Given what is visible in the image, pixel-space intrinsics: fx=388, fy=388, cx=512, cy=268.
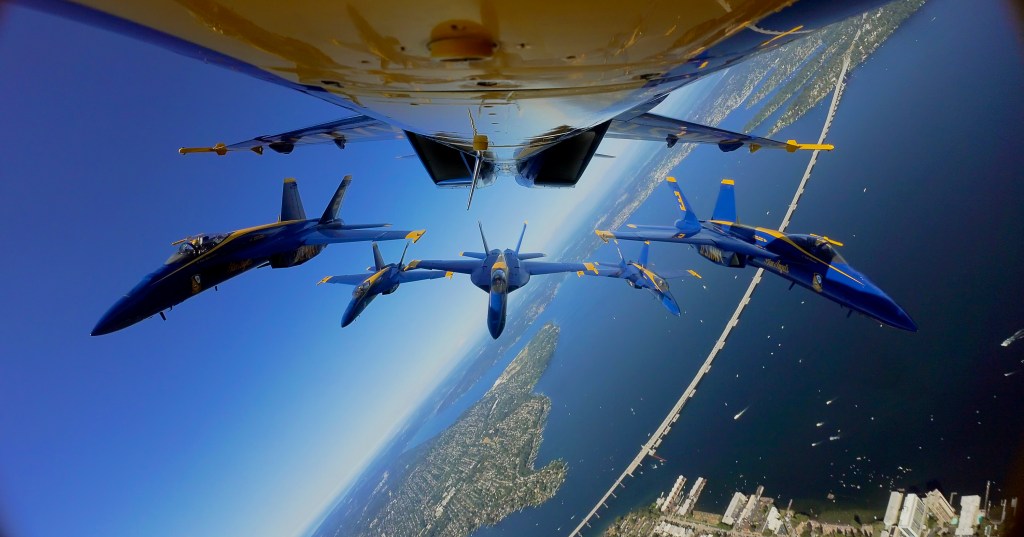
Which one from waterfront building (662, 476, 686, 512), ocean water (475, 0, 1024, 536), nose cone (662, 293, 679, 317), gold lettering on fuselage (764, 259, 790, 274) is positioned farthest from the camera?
waterfront building (662, 476, 686, 512)

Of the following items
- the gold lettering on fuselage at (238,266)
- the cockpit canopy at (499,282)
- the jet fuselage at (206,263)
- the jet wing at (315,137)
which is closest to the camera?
the jet wing at (315,137)

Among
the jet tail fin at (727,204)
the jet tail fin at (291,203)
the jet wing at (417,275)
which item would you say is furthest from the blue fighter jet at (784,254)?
the jet tail fin at (291,203)

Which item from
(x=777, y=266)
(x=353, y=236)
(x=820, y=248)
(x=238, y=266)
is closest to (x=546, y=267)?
(x=353, y=236)

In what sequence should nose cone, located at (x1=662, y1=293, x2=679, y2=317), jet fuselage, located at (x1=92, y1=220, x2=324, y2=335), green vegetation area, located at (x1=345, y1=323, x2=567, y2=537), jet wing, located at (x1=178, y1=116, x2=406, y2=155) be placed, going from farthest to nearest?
green vegetation area, located at (x1=345, y1=323, x2=567, y2=537) < nose cone, located at (x1=662, y1=293, x2=679, y2=317) < jet fuselage, located at (x1=92, y1=220, x2=324, y2=335) < jet wing, located at (x1=178, y1=116, x2=406, y2=155)

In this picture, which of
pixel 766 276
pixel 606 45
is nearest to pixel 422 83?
pixel 606 45

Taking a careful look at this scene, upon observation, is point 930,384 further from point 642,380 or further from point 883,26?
point 883,26

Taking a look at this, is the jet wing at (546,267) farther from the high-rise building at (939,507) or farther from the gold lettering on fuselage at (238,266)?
the high-rise building at (939,507)

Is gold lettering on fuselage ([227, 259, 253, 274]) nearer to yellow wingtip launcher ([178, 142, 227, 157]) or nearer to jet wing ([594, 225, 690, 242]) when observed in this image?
yellow wingtip launcher ([178, 142, 227, 157])

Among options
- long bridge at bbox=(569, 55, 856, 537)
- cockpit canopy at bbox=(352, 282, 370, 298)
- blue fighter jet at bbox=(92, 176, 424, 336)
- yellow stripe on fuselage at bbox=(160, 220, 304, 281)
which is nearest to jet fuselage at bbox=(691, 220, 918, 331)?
blue fighter jet at bbox=(92, 176, 424, 336)
